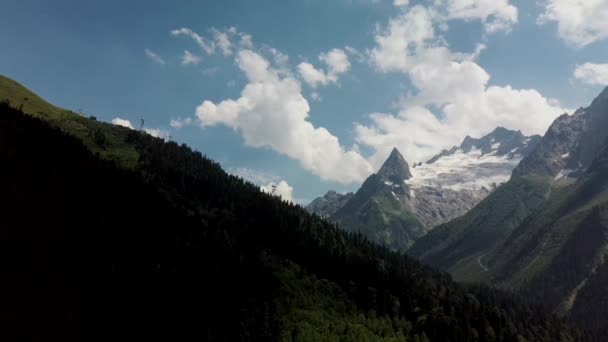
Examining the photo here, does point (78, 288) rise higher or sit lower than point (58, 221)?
lower

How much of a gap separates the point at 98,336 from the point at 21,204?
73.0 m

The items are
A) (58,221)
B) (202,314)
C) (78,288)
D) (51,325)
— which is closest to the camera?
(51,325)

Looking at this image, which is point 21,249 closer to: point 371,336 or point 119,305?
point 119,305

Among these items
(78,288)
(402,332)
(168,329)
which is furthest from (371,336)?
(78,288)

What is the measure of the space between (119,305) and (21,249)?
38735mm

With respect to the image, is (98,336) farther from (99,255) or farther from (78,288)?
(99,255)

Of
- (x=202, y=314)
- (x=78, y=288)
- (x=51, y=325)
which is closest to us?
(x=51, y=325)

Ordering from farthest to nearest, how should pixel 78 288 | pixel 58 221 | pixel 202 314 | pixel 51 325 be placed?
1. pixel 58 221
2. pixel 202 314
3. pixel 78 288
4. pixel 51 325

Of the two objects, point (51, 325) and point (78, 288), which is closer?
point (51, 325)

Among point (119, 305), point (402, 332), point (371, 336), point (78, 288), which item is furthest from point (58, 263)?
point (402, 332)

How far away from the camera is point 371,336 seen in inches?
7293

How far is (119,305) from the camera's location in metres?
169

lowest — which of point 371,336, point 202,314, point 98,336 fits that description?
point 98,336

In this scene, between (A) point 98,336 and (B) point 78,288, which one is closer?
(A) point 98,336
